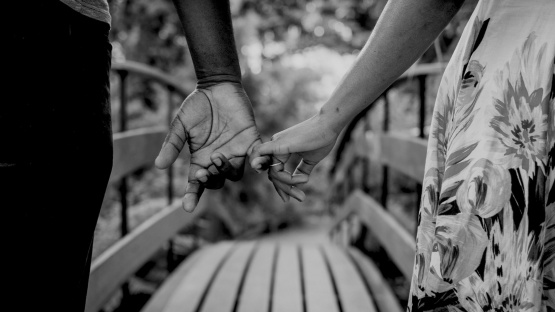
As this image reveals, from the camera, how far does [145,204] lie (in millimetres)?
4926

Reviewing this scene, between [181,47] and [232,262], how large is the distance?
4.52 metres

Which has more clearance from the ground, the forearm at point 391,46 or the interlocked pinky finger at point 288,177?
the forearm at point 391,46

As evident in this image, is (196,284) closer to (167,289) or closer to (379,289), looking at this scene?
(167,289)

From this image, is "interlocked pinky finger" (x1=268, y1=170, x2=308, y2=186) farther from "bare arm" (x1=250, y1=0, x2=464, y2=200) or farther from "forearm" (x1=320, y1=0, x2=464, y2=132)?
"forearm" (x1=320, y1=0, x2=464, y2=132)

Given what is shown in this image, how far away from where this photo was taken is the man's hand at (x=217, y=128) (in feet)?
5.44

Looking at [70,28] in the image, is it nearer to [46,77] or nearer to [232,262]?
[46,77]

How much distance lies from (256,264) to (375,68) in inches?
103

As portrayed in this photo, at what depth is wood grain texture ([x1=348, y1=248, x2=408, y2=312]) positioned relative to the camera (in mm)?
2750

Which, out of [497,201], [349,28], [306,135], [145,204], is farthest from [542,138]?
[349,28]

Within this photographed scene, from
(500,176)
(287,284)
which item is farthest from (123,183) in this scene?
(500,176)

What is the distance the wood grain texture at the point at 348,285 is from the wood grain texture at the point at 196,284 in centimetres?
65

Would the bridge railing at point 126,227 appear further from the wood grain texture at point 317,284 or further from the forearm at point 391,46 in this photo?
the forearm at point 391,46

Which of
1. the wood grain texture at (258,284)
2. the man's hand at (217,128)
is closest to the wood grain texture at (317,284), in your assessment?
the wood grain texture at (258,284)

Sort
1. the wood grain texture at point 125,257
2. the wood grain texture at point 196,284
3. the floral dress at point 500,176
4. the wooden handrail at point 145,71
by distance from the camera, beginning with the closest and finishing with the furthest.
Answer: the floral dress at point 500,176 → the wood grain texture at point 125,257 → the wooden handrail at point 145,71 → the wood grain texture at point 196,284
